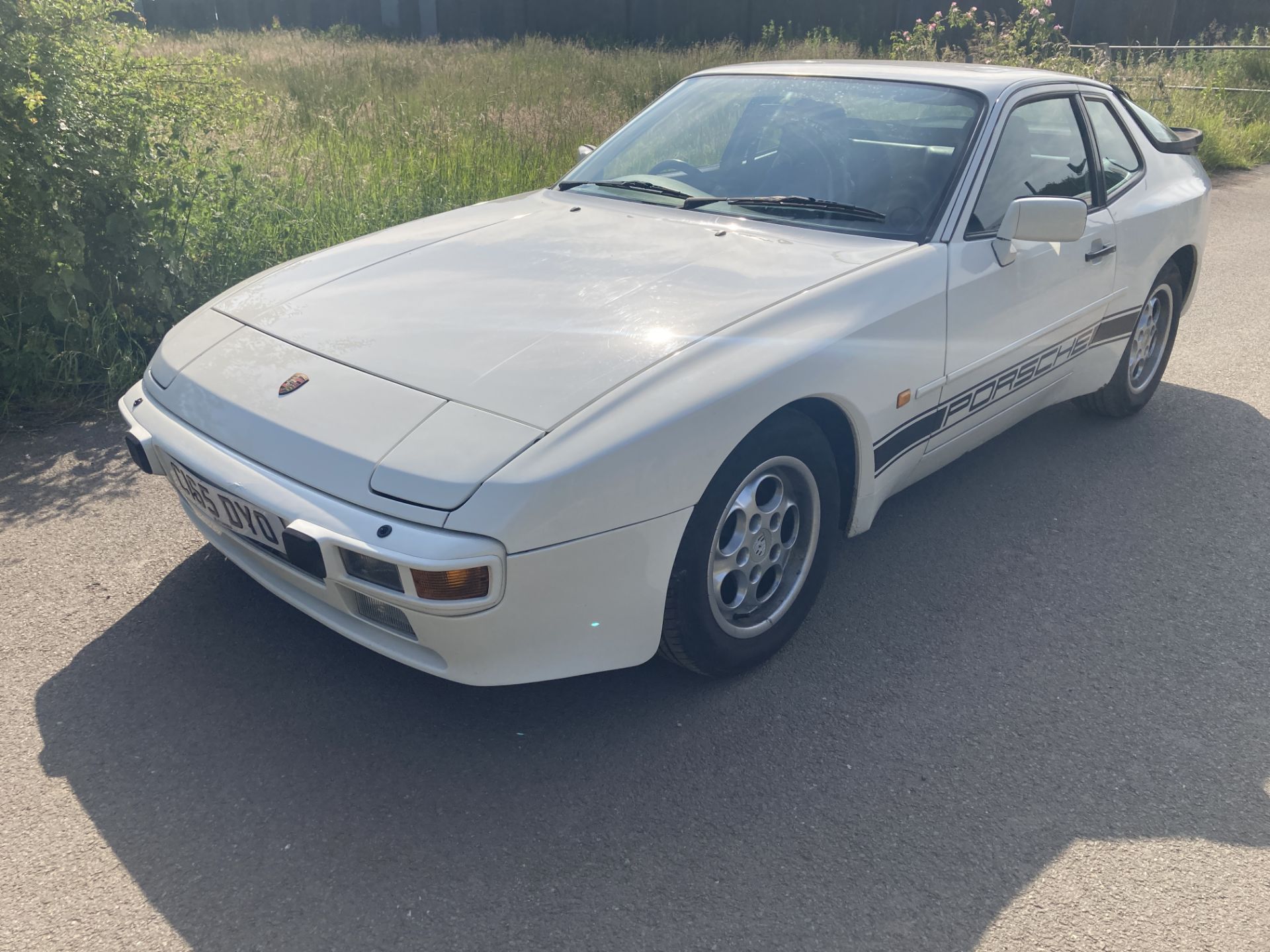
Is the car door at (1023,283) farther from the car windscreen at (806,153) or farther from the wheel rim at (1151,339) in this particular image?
the wheel rim at (1151,339)

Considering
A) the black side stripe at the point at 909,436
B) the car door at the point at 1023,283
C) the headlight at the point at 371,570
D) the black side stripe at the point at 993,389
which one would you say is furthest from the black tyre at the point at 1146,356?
the headlight at the point at 371,570

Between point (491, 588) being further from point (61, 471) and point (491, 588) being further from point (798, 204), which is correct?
point (61, 471)

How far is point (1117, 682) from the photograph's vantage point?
2.84m

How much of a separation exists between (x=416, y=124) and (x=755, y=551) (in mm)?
6484

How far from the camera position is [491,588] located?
209 cm

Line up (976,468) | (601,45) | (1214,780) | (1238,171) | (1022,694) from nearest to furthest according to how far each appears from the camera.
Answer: (1214,780) → (1022,694) → (976,468) → (1238,171) → (601,45)

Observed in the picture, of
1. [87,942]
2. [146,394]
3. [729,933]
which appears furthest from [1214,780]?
[146,394]

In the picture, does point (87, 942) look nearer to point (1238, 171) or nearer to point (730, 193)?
point (730, 193)

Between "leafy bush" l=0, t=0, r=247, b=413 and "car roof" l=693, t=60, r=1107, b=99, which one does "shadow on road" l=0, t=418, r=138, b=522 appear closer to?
"leafy bush" l=0, t=0, r=247, b=413

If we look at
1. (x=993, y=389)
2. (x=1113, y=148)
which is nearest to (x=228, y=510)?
(x=993, y=389)

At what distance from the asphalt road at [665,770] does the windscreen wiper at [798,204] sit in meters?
1.15

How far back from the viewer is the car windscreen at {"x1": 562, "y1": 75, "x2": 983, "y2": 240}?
3.24 meters

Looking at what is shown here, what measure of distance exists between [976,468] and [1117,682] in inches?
58.6

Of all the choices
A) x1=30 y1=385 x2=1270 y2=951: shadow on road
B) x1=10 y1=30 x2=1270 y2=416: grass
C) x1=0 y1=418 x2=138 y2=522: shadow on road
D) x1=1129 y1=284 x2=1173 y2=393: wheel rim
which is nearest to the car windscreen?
x1=30 y1=385 x2=1270 y2=951: shadow on road
